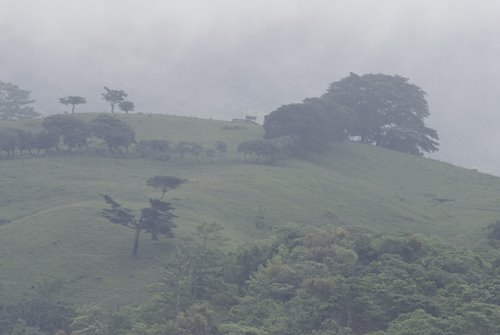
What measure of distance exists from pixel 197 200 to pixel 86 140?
114 ft

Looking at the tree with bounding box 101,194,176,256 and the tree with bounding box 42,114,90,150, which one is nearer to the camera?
the tree with bounding box 101,194,176,256

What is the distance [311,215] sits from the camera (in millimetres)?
106312

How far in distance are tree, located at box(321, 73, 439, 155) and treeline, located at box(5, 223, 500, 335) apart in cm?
8384

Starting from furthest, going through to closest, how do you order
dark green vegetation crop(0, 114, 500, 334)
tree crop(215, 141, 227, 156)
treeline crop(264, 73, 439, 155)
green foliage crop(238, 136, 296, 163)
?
treeline crop(264, 73, 439, 155), tree crop(215, 141, 227, 156), green foliage crop(238, 136, 296, 163), dark green vegetation crop(0, 114, 500, 334)

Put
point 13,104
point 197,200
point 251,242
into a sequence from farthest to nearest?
point 13,104, point 197,200, point 251,242

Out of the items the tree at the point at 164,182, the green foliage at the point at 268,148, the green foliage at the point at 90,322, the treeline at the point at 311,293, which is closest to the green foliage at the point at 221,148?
the green foliage at the point at 268,148

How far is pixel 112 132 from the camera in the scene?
129 m

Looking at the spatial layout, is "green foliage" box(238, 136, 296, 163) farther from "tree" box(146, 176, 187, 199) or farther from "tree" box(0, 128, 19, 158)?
"tree" box(0, 128, 19, 158)

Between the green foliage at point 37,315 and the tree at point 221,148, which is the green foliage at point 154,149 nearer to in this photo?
the tree at point 221,148

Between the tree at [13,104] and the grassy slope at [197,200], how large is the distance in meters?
47.3

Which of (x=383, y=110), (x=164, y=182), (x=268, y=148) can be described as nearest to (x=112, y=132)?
(x=268, y=148)

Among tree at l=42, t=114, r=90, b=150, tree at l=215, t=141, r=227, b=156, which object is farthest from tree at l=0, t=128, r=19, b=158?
tree at l=215, t=141, r=227, b=156

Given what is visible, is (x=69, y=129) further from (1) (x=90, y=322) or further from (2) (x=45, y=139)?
(1) (x=90, y=322)

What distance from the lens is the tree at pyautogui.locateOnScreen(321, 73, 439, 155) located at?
16175 cm
